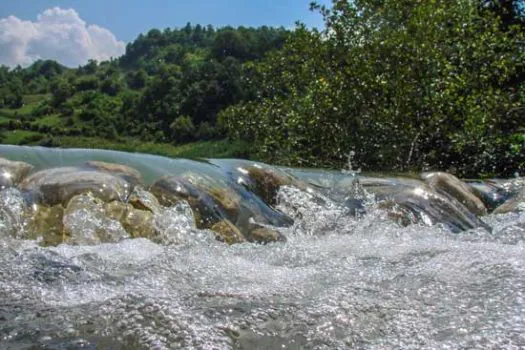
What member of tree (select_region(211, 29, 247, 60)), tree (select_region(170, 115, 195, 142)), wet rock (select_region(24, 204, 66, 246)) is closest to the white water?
wet rock (select_region(24, 204, 66, 246))

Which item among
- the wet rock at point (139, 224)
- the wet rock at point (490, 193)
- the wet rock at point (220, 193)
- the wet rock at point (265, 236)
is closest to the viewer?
the wet rock at point (139, 224)

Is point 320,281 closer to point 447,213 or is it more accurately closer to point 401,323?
point 401,323

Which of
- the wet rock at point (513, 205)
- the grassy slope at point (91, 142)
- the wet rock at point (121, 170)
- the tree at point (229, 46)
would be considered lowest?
the grassy slope at point (91, 142)

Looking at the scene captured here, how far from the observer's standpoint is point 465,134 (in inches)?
473

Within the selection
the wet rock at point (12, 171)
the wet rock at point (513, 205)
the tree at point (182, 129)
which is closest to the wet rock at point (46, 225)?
the wet rock at point (12, 171)

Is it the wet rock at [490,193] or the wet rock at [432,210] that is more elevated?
the wet rock at [490,193]

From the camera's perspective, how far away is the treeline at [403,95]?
1219 centimetres

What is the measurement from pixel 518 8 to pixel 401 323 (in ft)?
52.8

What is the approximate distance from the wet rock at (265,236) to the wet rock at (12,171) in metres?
2.43

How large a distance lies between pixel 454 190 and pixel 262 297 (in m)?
5.65

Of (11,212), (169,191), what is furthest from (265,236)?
(11,212)

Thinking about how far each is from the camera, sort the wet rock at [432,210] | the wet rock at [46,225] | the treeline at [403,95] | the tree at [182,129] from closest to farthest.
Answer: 1. the wet rock at [46,225]
2. the wet rock at [432,210]
3. the treeline at [403,95]
4. the tree at [182,129]

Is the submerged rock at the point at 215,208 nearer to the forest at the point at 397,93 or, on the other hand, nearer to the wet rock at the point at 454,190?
the wet rock at the point at 454,190

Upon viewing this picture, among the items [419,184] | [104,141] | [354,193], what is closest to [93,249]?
[354,193]
